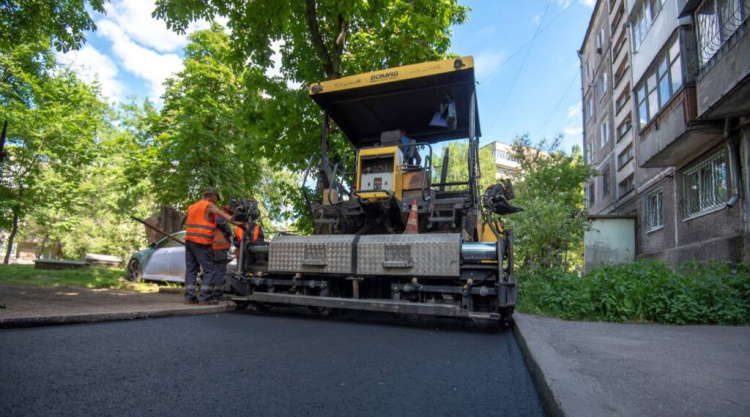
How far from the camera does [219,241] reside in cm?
667

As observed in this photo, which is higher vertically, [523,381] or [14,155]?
[14,155]

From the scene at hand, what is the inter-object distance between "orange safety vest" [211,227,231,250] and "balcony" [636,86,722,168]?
9272mm

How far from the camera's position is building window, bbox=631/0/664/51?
44.8ft

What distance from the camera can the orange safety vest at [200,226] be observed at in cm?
646

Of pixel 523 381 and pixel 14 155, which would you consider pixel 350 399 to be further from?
pixel 14 155

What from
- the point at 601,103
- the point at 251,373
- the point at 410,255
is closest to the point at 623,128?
the point at 601,103

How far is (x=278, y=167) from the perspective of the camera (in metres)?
11.4

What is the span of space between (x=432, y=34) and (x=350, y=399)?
8.48 m

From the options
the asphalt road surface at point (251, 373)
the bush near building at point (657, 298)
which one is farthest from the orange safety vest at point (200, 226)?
the bush near building at point (657, 298)

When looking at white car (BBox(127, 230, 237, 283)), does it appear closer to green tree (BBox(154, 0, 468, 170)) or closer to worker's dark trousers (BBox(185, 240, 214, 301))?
green tree (BBox(154, 0, 468, 170))

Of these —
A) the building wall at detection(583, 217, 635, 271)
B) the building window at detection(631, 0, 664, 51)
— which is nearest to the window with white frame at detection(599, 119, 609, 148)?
the building window at detection(631, 0, 664, 51)

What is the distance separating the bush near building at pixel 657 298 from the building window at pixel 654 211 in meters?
8.21

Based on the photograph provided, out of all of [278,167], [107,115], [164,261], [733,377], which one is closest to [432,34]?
[278,167]

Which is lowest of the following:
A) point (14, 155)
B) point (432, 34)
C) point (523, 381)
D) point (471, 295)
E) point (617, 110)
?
point (523, 381)
